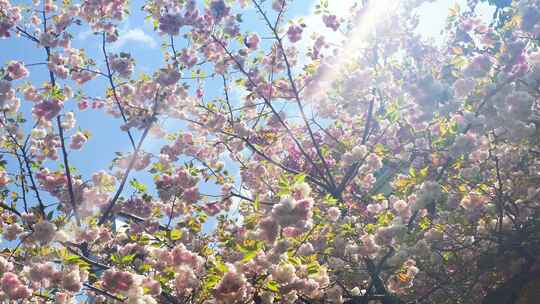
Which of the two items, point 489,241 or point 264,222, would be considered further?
point 489,241

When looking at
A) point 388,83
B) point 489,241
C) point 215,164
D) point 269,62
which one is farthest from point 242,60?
point 489,241

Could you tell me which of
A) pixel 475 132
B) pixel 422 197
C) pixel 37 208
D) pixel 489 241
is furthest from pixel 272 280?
pixel 37 208

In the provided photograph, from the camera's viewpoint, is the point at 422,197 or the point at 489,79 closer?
the point at 422,197

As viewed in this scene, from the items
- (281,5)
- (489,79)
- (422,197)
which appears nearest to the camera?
(422,197)

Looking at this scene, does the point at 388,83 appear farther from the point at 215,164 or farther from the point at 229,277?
the point at 229,277

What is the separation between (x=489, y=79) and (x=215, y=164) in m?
4.72

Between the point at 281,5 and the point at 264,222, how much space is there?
15.9 ft

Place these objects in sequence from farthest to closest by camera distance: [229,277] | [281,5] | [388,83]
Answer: [388,83] → [281,5] → [229,277]

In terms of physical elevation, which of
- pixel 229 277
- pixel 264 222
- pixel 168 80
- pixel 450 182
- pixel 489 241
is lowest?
pixel 229 277

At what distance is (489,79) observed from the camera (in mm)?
5801

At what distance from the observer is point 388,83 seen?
8031 mm

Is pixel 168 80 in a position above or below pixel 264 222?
above

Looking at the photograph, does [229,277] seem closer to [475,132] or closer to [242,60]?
[475,132]

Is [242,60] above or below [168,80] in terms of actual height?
above
